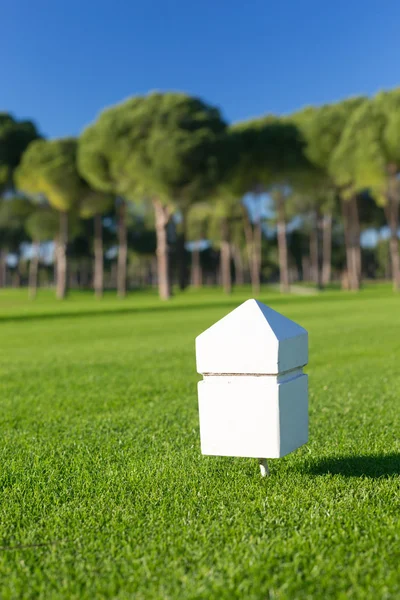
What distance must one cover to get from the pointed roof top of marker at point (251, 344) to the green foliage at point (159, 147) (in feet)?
107

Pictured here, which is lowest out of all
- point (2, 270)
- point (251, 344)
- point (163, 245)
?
point (251, 344)

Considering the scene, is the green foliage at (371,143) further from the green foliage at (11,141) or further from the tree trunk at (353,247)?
the green foliage at (11,141)

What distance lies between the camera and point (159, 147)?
Answer: 115ft

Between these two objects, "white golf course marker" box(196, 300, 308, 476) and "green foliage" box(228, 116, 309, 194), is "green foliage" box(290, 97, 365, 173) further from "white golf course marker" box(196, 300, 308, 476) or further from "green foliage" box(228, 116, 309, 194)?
"white golf course marker" box(196, 300, 308, 476)

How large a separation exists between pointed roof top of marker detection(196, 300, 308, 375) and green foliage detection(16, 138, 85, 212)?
38.5 m

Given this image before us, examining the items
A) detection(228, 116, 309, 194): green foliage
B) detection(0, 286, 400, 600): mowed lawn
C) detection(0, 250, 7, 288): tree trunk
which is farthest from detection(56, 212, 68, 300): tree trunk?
detection(0, 286, 400, 600): mowed lawn

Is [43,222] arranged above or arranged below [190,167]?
below

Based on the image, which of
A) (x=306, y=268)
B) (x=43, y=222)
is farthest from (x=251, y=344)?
(x=306, y=268)

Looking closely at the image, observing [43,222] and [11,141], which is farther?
[43,222]

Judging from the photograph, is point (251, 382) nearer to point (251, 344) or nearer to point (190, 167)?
point (251, 344)

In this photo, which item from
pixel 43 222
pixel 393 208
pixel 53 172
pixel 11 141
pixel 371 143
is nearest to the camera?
pixel 371 143

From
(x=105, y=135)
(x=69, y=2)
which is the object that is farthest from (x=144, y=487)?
(x=69, y=2)

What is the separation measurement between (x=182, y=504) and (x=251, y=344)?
0.93 m

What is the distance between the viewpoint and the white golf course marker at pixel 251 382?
2.94m
